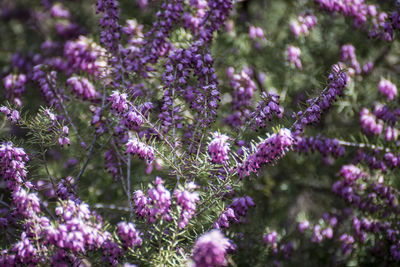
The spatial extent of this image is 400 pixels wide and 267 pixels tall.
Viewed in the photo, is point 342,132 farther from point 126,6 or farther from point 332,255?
point 126,6

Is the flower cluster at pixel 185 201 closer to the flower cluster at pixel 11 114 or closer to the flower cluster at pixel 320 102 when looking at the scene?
the flower cluster at pixel 320 102

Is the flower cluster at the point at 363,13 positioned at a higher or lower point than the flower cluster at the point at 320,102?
higher

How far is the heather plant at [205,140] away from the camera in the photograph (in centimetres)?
191

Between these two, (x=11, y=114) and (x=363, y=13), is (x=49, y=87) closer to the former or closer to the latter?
(x=11, y=114)

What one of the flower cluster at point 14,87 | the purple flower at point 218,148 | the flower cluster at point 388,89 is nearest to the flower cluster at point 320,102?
the purple flower at point 218,148

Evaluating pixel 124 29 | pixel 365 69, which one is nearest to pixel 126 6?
pixel 124 29

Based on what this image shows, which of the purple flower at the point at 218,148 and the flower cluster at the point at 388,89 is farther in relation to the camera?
the flower cluster at the point at 388,89

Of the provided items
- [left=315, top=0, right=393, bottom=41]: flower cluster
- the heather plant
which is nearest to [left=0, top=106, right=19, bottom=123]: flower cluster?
the heather plant

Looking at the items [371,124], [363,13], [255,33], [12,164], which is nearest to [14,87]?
[12,164]

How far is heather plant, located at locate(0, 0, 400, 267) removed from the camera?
191cm

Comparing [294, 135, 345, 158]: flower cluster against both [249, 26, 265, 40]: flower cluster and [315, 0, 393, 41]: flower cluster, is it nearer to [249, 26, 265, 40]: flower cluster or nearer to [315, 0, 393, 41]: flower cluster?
[315, 0, 393, 41]: flower cluster

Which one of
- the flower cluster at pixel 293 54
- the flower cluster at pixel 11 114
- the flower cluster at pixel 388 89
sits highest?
the flower cluster at pixel 293 54

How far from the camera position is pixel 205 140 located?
2490 millimetres

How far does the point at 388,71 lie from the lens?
156 inches
